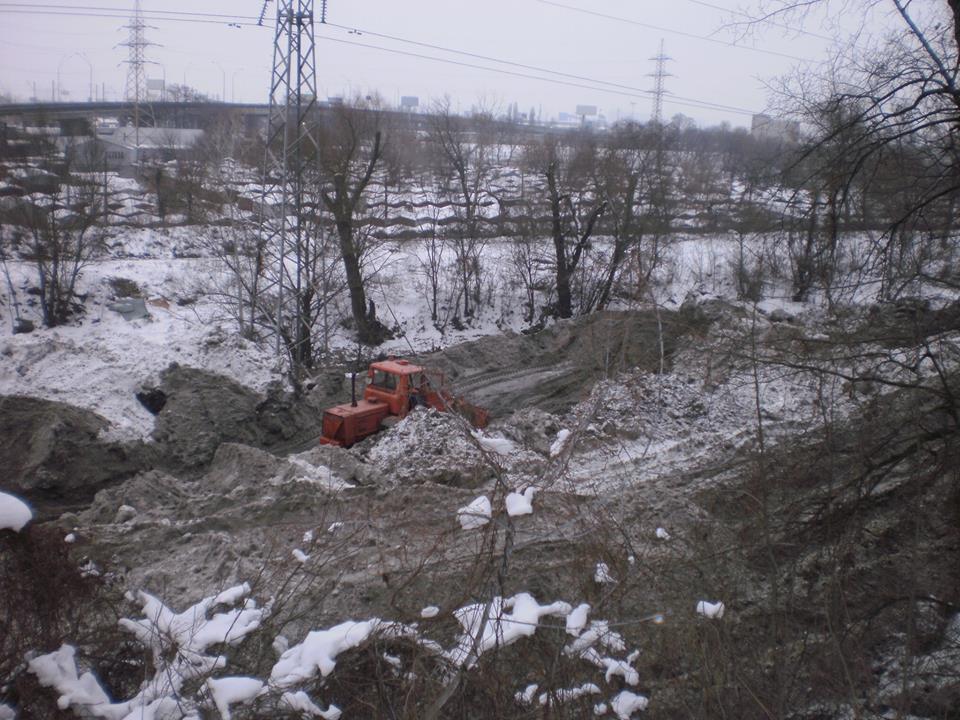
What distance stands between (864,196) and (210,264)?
20.9 m

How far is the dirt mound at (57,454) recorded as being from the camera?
1151 cm

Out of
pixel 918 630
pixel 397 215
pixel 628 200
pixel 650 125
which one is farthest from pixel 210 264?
pixel 918 630

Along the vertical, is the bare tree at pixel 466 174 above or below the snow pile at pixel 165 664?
above

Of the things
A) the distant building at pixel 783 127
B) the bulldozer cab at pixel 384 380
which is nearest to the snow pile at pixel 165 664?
the distant building at pixel 783 127

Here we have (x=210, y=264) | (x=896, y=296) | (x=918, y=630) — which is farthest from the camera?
(x=210, y=264)

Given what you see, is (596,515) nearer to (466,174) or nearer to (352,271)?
(352,271)

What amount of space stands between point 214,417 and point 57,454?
2.87 metres

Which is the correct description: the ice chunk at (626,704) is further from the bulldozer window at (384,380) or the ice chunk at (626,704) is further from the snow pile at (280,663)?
the bulldozer window at (384,380)

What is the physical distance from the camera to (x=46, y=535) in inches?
201

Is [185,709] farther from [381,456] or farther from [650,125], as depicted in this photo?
[650,125]

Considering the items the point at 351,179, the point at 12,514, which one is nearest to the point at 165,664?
the point at 12,514

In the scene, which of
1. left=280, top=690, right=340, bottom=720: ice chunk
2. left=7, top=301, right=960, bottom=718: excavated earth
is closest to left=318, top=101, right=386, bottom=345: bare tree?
left=7, top=301, right=960, bottom=718: excavated earth

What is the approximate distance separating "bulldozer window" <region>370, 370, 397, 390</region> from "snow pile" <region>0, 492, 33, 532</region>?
9.05m

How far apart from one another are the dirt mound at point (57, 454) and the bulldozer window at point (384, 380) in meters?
4.27
